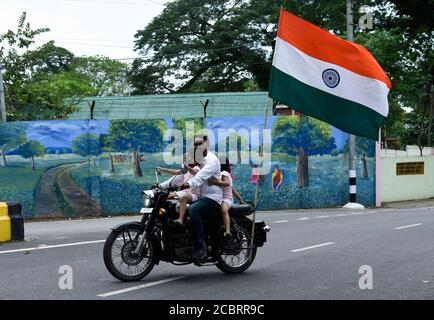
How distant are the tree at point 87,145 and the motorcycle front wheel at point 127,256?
12.3m

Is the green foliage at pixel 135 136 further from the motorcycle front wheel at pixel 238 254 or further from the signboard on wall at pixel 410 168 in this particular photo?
the motorcycle front wheel at pixel 238 254

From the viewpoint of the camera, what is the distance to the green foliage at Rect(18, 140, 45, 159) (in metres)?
19.8

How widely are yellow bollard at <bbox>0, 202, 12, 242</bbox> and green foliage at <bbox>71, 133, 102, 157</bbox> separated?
7.53m

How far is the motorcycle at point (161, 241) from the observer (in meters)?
8.16

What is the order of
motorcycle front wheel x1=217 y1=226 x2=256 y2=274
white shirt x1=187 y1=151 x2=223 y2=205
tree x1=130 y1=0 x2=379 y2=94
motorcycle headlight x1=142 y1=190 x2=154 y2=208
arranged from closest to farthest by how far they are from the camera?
1. motorcycle headlight x1=142 y1=190 x2=154 y2=208
2. white shirt x1=187 y1=151 x2=223 y2=205
3. motorcycle front wheel x1=217 y1=226 x2=256 y2=274
4. tree x1=130 y1=0 x2=379 y2=94

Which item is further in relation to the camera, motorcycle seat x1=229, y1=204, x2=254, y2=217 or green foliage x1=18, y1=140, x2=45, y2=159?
green foliage x1=18, y1=140, x2=45, y2=159

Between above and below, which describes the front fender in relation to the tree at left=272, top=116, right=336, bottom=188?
below

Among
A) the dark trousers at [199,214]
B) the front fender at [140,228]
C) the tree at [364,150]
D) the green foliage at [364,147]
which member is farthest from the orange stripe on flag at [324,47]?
the tree at [364,150]

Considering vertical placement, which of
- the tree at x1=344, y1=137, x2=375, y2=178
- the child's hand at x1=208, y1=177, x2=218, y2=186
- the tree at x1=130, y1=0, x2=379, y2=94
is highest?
the tree at x1=130, y1=0, x2=379, y2=94

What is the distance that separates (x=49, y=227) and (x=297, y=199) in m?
9.03

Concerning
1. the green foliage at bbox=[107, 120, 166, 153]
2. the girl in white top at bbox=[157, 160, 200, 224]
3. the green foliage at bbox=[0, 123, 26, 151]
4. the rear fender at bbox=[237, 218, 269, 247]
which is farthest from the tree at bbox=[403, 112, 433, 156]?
the girl in white top at bbox=[157, 160, 200, 224]

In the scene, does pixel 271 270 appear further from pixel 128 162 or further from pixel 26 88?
pixel 26 88

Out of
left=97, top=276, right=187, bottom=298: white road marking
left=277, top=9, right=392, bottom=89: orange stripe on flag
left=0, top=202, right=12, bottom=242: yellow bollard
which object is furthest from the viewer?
left=0, top=202, right=12, bottom=242: yellow bollard

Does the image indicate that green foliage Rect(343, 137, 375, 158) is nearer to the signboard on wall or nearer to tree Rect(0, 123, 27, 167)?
the signboard on wall
